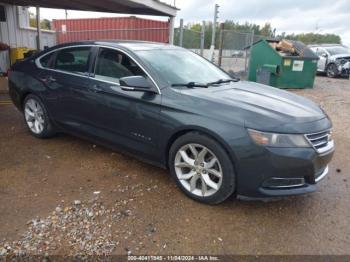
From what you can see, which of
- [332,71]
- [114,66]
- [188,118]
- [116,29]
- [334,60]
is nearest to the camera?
[188,118]

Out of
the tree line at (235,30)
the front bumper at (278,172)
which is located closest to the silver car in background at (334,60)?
the tree line at (235,30)

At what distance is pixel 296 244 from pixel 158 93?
199 cm

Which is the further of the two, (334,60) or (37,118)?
(334,60)

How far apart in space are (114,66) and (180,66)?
82 centimetres

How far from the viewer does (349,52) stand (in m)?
17.7

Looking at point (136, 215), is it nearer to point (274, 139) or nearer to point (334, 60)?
point (274, 139)

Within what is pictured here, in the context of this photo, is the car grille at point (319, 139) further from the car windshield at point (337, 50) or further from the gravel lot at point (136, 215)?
the car windshield at point (337, 50)

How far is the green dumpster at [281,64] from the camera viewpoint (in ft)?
36.5

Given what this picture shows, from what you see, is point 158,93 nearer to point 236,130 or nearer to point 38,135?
point 236,130

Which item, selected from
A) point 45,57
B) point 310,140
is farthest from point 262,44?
point 310,140

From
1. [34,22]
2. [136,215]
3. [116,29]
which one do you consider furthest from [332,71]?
[34,22]

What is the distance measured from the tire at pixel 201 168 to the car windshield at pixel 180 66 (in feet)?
2.54

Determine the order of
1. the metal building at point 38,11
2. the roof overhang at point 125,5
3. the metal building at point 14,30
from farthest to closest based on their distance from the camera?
the metal building at point 14,30 < the metal building at point 38,11 < the roof overhang at point 125,5

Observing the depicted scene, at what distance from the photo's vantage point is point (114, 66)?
4.04m
